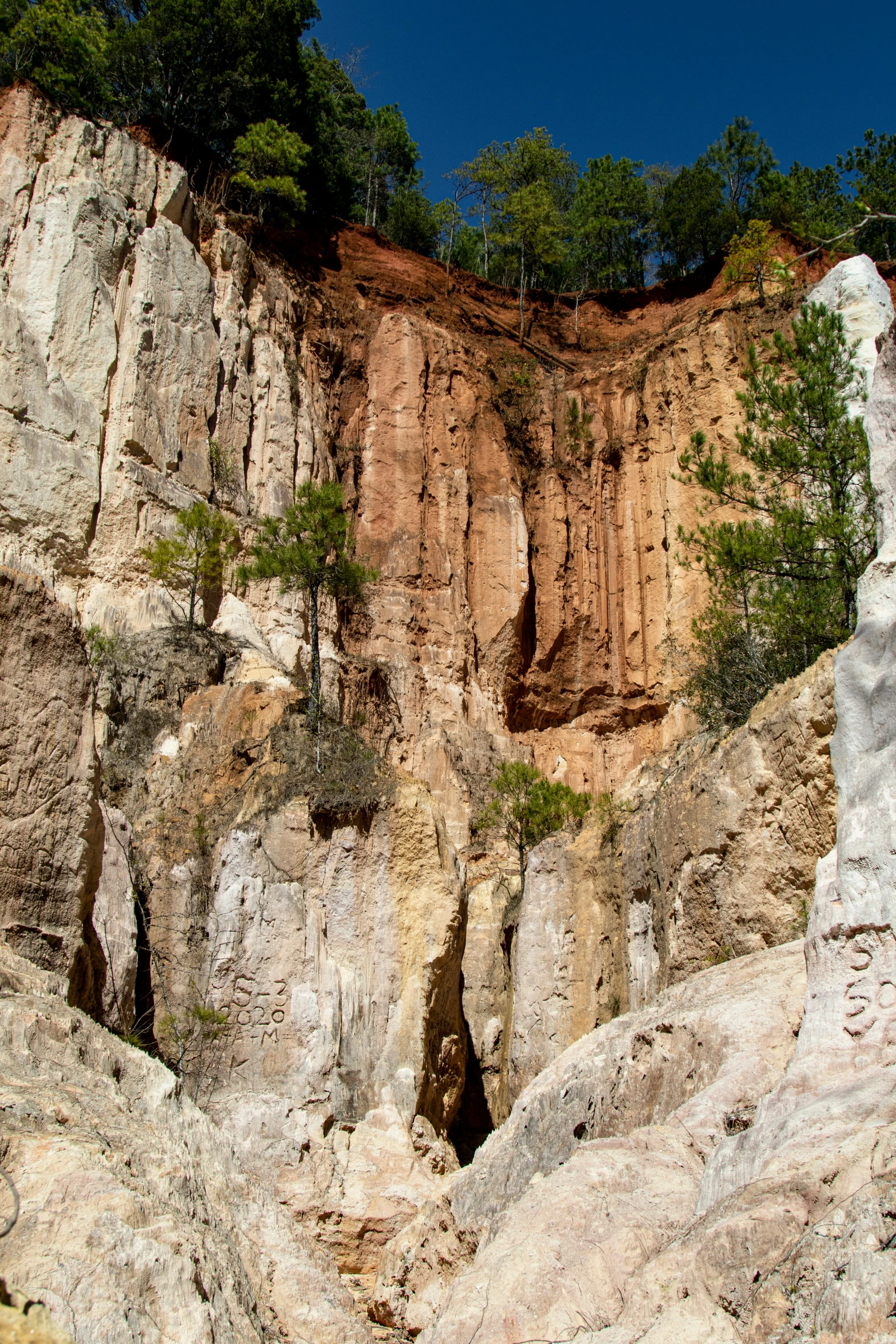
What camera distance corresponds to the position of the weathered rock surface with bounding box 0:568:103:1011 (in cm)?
974

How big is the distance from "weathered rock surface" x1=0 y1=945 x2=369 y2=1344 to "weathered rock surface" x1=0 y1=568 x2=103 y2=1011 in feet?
2.70

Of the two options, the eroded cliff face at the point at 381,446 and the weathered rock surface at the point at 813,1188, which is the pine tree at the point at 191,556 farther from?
the weathered rock surface at the point at 813,1188

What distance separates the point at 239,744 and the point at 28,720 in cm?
835

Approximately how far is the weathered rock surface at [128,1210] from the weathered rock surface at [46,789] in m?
0.82

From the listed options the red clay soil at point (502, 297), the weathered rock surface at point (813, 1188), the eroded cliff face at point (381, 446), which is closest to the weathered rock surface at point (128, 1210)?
the weathered rock surface at point (813, 1188)

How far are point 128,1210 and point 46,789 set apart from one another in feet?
17.6

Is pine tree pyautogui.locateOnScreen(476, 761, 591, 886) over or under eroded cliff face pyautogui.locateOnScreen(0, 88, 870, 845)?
under

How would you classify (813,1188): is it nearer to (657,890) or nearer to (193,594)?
(657,890)

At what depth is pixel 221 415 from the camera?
31.1 metres

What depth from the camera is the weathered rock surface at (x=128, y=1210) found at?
5039 mm

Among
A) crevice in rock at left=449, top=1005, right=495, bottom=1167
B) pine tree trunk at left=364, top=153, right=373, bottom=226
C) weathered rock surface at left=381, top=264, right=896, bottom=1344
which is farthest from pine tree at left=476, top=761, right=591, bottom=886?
pine tree trunk at left=364, top=153, right=373, bottom=226

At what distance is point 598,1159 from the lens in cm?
773

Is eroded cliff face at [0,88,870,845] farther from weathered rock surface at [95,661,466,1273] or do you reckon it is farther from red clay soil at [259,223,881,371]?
weathered rock surface at [95,661,466,1273]

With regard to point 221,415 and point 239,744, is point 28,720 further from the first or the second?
point 221,415
